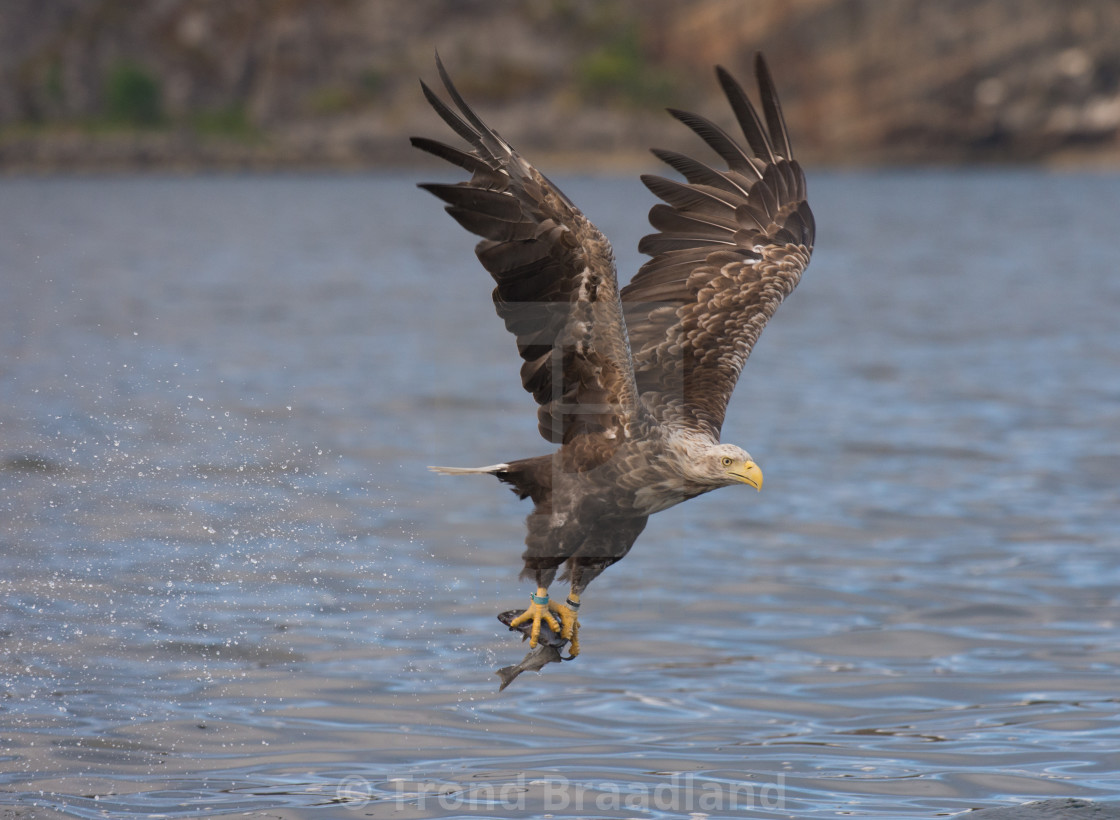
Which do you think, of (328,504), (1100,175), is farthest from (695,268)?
(1100,175)

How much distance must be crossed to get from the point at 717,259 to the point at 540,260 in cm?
240

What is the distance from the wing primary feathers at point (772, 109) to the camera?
24.2 feet

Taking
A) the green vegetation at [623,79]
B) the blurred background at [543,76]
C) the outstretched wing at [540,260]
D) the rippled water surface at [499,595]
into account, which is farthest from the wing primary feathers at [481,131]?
the green vegetation at [623,79]

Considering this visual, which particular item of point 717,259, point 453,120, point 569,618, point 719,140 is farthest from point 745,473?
point 719,140

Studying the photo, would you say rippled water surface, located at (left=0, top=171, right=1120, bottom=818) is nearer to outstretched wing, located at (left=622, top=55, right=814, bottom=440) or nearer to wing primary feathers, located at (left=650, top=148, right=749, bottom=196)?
outstretched wing, located at (left=622, top=55, right=814, bottom=440)

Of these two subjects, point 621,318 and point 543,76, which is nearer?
point 621,318

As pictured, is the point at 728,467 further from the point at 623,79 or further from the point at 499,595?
the point at 623,79

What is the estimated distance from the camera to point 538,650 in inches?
264

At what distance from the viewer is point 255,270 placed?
3491 cm

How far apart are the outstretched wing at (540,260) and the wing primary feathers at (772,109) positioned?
1688 mm

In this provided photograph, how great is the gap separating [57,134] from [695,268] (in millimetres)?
111719

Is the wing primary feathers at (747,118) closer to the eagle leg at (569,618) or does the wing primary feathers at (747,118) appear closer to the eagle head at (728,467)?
the eagle head at (728,467)

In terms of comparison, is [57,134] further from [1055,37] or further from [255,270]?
[255,270]

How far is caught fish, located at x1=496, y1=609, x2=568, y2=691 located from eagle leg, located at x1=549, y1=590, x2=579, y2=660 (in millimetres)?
33
